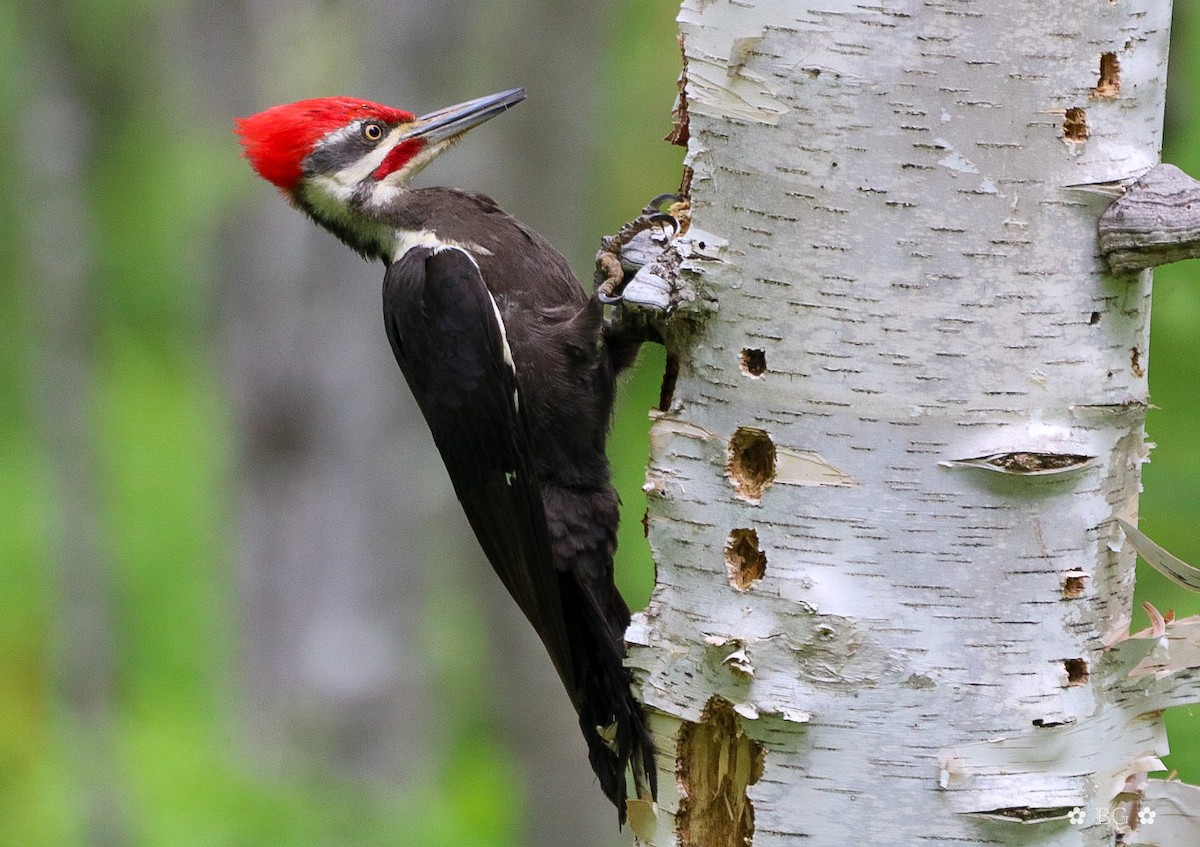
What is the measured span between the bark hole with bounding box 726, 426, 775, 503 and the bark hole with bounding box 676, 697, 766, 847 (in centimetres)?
33

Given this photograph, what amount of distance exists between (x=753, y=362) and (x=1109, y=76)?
637mm

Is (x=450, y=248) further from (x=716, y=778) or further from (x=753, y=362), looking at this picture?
(x=716, y=778)

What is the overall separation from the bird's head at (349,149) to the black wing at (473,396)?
15.6 inches

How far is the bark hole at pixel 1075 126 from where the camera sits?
2.00 meters

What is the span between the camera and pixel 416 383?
3.08 metres

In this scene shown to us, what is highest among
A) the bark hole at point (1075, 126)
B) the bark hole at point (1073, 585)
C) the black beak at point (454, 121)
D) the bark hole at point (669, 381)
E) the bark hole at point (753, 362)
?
the bark hole at point (1075, 126)

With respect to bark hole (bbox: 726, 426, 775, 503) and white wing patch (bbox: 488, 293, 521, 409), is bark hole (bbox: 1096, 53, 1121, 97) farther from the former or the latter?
white wing patch (bbox: 488, 293, 521, 409)

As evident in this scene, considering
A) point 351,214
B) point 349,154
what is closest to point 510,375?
point 351,214

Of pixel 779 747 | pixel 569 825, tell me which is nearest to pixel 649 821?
pixel 779 747

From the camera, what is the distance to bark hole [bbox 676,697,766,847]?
2.13 meters

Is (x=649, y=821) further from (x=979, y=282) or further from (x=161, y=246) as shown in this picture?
(x=161, y=246)

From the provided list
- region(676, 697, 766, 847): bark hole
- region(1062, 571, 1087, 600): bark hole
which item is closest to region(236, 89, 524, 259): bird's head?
region(676, 697, 766, 847): bark hole

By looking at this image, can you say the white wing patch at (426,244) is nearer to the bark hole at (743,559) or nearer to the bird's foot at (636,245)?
the bird's foot at (636,245)

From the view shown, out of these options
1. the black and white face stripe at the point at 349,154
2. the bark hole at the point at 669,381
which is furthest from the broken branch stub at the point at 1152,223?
the black and white face stripe at the point at 349,154
